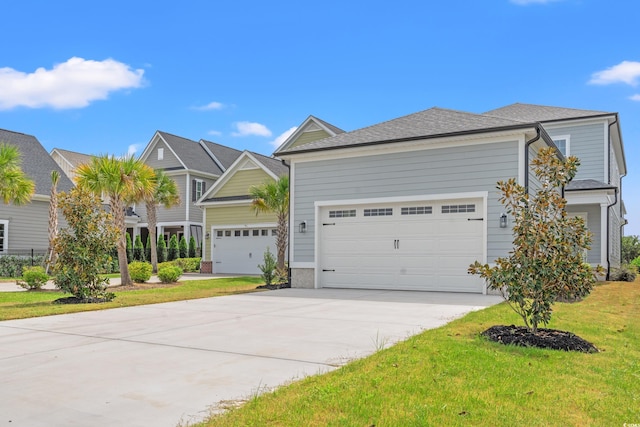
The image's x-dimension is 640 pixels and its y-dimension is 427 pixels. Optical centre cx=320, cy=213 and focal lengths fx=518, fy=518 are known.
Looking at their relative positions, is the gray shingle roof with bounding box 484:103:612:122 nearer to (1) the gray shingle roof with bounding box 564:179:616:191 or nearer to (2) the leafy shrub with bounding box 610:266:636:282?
(1) the gray shingle roof with bounding box 564:179:616:191

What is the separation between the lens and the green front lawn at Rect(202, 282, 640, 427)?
364 centimetres

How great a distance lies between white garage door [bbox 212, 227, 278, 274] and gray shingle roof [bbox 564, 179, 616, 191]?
12.3 meters

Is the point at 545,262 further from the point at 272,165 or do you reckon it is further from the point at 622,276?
the point at 272,165

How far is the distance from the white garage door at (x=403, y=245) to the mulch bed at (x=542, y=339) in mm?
6258

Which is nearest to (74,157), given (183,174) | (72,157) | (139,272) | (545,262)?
(72,157)

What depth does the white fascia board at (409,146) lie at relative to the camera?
12.6m

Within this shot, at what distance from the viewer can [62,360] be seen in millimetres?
5512

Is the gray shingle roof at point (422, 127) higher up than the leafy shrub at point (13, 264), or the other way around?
the gray shingle roof at point (422, 127)

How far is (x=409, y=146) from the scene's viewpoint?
13.7 metres

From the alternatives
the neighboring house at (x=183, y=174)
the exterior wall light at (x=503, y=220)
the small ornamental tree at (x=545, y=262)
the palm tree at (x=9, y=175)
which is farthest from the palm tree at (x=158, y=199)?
the small ornamental tree at (x=545, y=262)

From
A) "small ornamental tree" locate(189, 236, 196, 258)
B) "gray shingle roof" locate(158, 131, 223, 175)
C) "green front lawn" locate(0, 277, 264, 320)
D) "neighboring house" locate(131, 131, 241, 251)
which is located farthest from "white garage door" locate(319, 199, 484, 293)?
"gray shingle roof" locate(158, 131, 223, 175)

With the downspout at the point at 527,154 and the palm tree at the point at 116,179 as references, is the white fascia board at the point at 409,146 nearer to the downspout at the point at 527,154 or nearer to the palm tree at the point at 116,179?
the downspout at the point at 527,154

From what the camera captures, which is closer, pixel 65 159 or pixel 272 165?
pixel 272 165

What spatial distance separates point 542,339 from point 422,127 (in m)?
8.83
